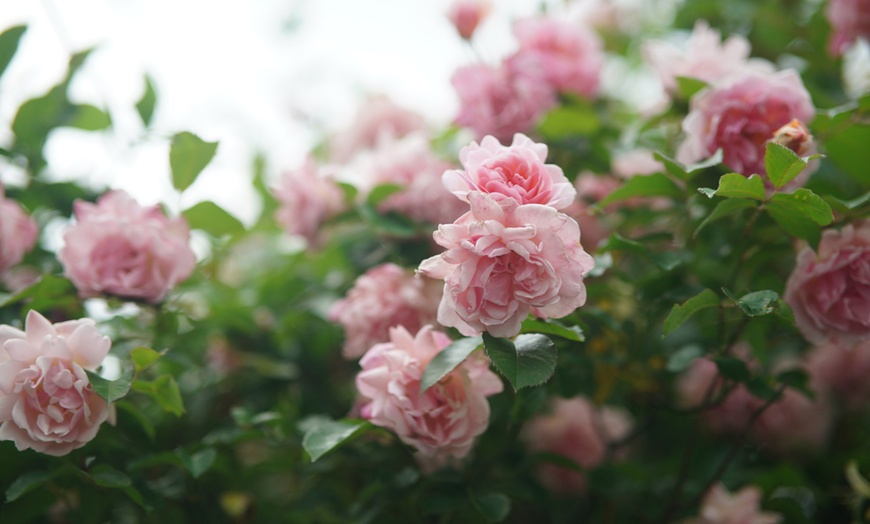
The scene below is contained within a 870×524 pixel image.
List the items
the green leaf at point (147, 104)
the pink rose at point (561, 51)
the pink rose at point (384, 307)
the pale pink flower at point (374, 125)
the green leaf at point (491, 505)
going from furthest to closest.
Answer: the pale pink flower at point (374, 125)
the pink rose at point (561, 51)
the green leaf at point (147, 104)
the pink rose at point (384, 307)
the green leaf at point (491, 505)

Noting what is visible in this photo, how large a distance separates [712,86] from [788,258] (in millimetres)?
439

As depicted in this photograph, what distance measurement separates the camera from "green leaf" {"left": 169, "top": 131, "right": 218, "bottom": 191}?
72cm

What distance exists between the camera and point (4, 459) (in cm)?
59

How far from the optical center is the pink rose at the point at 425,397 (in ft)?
1.84

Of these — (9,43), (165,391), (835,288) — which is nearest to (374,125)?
(9,43)

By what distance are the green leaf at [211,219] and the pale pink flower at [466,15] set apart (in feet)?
1.24

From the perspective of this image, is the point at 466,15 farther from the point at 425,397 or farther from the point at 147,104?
the point at 425,397

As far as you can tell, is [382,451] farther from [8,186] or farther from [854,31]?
[854,31]

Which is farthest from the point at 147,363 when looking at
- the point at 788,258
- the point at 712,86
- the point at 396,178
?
the point at 788,258

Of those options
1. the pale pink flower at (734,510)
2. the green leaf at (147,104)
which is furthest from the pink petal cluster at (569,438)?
the green leaf at (147,104)

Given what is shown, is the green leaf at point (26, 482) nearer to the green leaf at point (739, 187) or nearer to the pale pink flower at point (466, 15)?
the green leaf at point (739, 187)

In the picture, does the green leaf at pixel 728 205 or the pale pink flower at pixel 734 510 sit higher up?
the green leaf at pixel 728 205

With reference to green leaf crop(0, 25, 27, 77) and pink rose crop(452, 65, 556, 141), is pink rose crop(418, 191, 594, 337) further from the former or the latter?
green leaf crop(0, 25, 27, 77)

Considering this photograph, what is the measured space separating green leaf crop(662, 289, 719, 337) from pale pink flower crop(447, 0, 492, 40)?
1.64 ft
